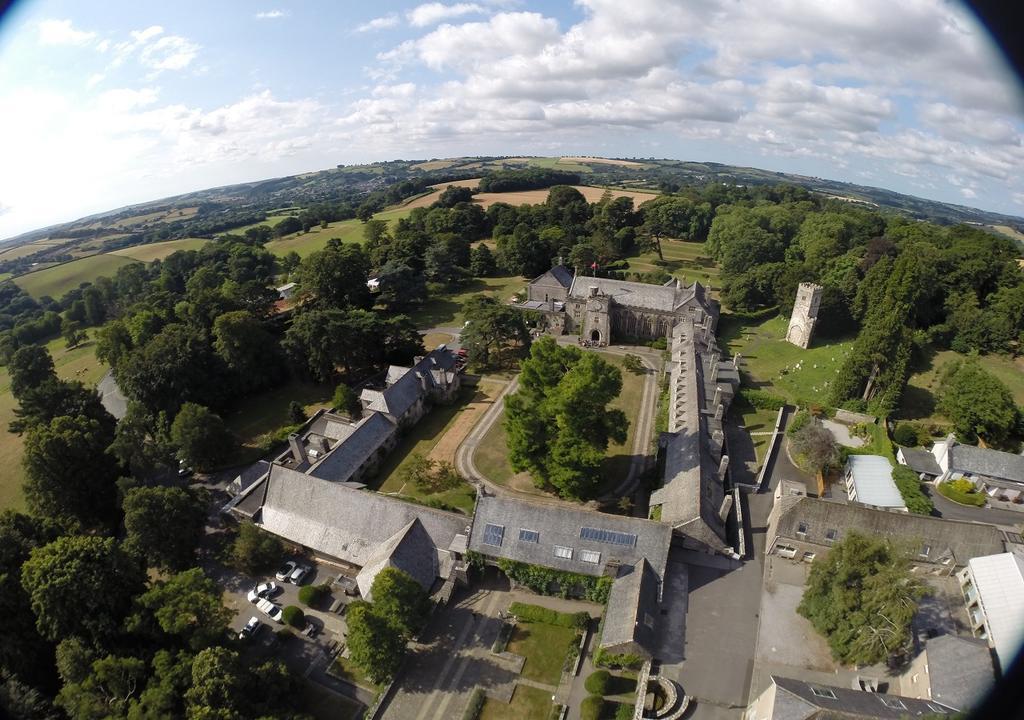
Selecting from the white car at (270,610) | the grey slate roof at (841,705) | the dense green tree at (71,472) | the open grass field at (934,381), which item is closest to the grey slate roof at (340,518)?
the white car at (270,610)

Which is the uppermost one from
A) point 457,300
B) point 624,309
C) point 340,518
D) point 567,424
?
point 567,424

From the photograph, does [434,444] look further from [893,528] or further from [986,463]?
[986,463]

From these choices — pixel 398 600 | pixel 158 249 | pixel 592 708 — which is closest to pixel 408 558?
pixel 398 600

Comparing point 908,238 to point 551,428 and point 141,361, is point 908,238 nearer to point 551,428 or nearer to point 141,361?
point 551,428

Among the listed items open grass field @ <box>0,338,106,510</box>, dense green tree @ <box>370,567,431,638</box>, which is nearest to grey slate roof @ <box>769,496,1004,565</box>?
dense green tree @ <box>370,567,431,638</box>

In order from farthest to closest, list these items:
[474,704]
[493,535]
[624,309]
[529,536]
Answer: [624,309]
[493,535]
[529,536]
[474,704]
